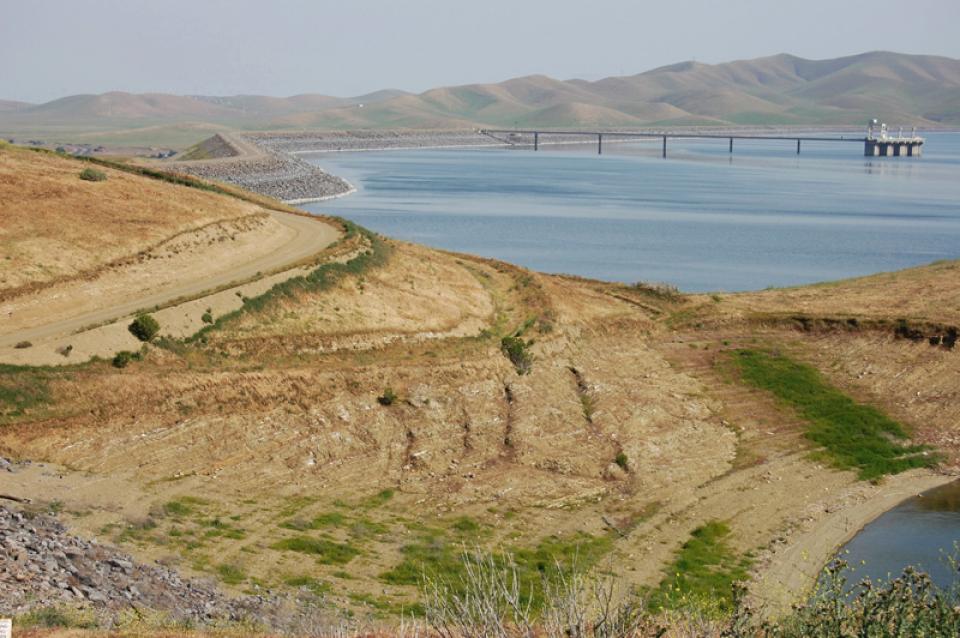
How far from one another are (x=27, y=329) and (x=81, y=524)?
1660 centimetres

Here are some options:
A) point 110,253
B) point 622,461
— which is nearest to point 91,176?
point 110,253

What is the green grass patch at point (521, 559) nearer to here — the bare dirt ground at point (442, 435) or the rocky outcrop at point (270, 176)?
the bare dirt ground at point (442, 435)

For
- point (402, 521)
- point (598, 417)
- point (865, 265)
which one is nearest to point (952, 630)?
point (402, 521)

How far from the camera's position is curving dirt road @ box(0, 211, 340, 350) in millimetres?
43625

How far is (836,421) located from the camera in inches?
1874

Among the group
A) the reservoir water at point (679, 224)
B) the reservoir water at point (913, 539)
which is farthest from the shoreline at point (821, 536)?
the reservoir water at point (679, 224)

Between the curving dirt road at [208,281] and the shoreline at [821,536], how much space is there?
2755 centimetres

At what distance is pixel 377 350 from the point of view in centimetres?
4941

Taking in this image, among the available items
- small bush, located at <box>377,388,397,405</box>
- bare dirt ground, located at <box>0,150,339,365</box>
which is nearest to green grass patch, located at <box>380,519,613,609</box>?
small bush, located at <box>377,388,397,405</box>

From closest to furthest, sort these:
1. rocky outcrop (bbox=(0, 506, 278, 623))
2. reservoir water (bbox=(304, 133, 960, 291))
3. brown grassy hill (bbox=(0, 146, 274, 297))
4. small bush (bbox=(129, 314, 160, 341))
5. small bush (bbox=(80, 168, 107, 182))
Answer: rocky outcrop (bbox=(0, 506, 278, 623)) < small bush (bbox=(129, 314, 160, 341)) < brown grassy hill (bbox=(0, 146, 274, 297)) < small bush (bbox=(80, 168, 107, 182)) < reservoir water (bbox=(304, 133, 960, 291))

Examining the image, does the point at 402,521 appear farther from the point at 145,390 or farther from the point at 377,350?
the point at 377,350

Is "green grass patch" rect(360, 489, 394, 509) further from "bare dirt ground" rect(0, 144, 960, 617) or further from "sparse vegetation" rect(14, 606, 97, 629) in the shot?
"sparse vegetation" rect(14, 606, 97, 629)

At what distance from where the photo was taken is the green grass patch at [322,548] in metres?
30.3

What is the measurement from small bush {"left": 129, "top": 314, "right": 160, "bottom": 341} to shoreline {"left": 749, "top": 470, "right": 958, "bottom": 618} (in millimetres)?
24480
